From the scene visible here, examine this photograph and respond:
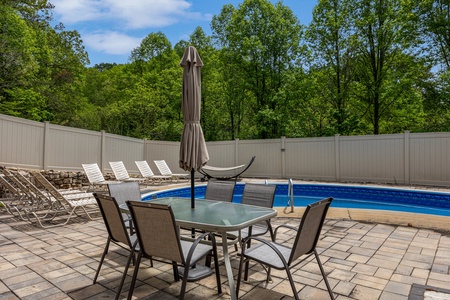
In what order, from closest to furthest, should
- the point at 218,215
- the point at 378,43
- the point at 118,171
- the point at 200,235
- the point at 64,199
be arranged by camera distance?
the point at 200,235, the point at 218,215, the point at 64,199, the point at 118,171, the point at 378,43

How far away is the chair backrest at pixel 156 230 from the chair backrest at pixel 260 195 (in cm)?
148

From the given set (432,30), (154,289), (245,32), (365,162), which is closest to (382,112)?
(432,30)

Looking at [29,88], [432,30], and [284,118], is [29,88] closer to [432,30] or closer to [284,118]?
[284,118]

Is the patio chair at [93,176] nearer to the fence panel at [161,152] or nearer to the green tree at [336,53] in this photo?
the fence panel at [161,152]

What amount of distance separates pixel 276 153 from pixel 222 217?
1019 cm

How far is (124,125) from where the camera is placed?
1722cm

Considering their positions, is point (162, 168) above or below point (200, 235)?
above

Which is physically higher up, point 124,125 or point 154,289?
point 124,125

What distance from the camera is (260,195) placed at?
3.33m

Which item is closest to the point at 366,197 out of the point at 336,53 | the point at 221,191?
the point at 221,191

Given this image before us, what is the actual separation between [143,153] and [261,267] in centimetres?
1062

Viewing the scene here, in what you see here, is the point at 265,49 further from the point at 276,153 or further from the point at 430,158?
the point at 430,158

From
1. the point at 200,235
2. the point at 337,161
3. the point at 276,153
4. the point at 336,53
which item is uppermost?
the point at 336,53

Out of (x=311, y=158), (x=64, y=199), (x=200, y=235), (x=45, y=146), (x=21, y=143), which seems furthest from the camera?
(x=311, y=158)
